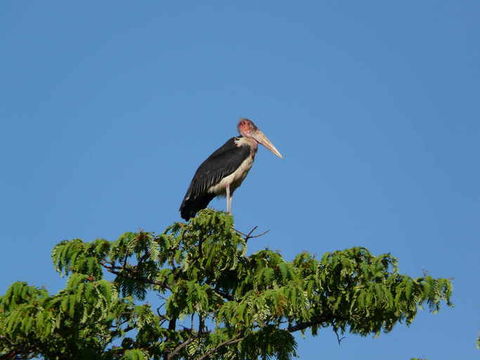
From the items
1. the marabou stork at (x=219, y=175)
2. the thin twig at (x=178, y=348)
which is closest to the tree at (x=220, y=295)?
Result: the thin twig at (x=178, y=348)

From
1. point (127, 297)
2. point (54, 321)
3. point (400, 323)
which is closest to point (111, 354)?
point (127, 297)

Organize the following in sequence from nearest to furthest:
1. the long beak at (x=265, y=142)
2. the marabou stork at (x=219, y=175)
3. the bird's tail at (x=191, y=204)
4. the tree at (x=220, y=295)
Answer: the tree at (x=220, y=295) → the marabou stork at (x=219, y=175) → the bird's tail at (x=191, y=204) → the long beak at (x=265, y=142)

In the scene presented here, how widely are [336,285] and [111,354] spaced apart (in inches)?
102

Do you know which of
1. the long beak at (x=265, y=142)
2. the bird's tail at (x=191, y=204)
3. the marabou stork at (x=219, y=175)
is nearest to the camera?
the marabou stork at (x=219, y=175)

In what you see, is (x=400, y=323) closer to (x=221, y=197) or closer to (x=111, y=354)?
(x=111, y=354)

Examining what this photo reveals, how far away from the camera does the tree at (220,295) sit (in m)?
10.5

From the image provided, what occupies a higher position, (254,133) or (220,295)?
(254,133)

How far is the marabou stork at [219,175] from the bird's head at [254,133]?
2.74 feet

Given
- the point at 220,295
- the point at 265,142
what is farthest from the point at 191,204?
the point at 220,295

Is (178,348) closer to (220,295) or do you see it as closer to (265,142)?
(220,295)

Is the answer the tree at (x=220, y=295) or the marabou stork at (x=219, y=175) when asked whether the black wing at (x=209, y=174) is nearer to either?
the marabou stork at (x=219, y=175)

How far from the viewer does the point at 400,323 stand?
11.3 metres

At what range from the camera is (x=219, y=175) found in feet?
56.7

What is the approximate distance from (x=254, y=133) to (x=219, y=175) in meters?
2.11
